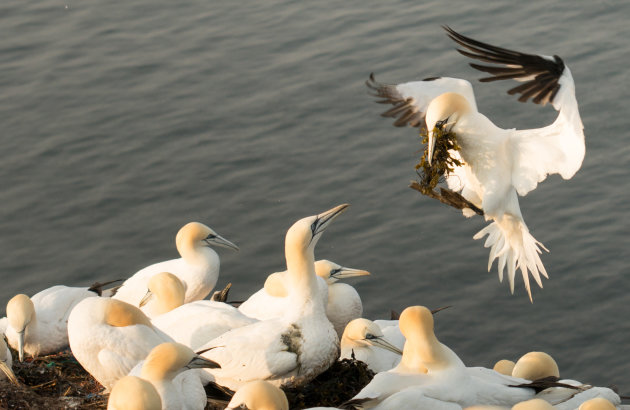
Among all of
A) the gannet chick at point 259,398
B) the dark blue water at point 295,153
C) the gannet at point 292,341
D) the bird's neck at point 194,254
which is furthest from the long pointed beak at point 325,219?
the dark blue water at point 295,153

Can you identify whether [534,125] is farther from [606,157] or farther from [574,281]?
[574,281]

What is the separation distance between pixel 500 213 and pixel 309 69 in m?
5.26

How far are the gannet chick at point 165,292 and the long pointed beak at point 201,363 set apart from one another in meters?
1.66

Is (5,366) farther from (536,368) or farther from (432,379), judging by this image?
(536,368)

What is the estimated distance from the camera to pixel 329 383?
621 cm

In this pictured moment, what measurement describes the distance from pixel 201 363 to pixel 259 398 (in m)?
0.57

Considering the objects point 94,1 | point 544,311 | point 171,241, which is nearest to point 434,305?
point 544,311

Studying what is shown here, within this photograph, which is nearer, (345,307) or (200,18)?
(345,307)

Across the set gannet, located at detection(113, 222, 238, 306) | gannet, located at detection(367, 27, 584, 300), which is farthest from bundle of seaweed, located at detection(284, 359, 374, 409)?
gannet, located at detection(113, 222, 238, 306)

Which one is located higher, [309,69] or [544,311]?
[309,69]

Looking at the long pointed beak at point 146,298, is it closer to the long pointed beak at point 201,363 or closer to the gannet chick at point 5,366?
the gannet chick at point 5,366

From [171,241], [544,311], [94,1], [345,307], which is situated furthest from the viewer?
[94,1]

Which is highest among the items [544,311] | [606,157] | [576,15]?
[576,15]

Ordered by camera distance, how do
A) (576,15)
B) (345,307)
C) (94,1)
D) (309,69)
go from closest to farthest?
1. (345,307)
2. (309,69)
3. (576,15)
4. (94,1)
